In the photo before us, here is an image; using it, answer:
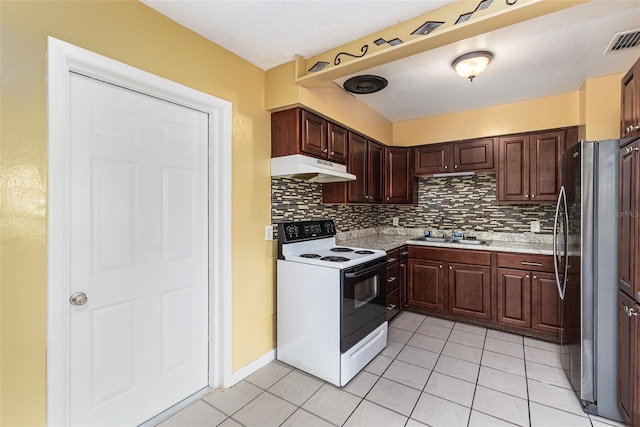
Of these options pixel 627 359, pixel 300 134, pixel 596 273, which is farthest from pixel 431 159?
pixel 627 359

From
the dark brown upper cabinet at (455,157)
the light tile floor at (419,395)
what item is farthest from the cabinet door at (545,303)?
the dark brown upper cabinet at (455,157)

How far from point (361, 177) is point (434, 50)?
145cm

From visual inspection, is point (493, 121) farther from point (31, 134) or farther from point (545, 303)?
point (31, 134)

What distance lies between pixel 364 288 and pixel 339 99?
5.90 feet

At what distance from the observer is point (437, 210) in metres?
3.91

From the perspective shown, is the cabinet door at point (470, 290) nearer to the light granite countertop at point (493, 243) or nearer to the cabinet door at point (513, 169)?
the light granite countertop at point (493, 243)

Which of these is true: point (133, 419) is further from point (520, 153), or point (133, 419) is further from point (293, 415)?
point (520, 153)

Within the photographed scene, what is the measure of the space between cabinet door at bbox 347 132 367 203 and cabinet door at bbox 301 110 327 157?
0.49 m

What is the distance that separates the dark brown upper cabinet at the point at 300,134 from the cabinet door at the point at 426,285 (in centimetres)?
180

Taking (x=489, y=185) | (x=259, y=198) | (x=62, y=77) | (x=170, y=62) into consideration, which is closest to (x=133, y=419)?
(x=259, y=198)

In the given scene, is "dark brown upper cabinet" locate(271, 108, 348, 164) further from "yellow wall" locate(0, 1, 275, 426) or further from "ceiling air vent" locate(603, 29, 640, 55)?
"ceiling air vent" locate(603, 29, 640, 55)

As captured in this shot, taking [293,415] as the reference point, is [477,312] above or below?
above

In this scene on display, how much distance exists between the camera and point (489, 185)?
3580 mm

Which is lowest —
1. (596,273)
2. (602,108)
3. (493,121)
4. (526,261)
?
(526,261)
